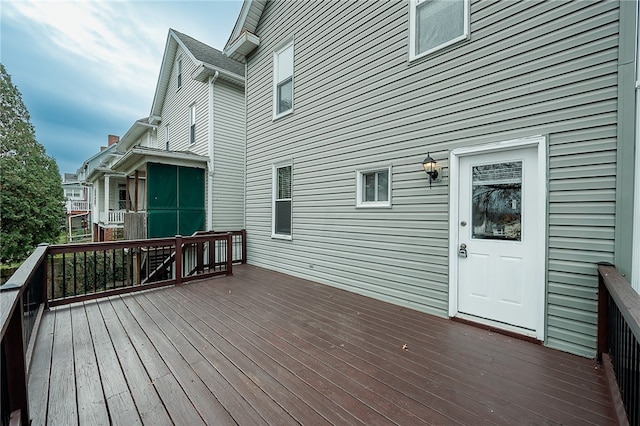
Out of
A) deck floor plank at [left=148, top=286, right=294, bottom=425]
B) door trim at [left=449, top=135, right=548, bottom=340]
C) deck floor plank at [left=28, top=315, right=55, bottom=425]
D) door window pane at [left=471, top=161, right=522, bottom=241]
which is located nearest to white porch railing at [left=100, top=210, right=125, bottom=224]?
deck floor plank at [left=28, top=315, right=55, bottom=425]

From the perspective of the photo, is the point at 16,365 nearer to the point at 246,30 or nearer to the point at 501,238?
the point at 501,238

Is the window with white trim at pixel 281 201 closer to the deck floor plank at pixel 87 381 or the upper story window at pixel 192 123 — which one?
the deck floor plank at pixel 87 381

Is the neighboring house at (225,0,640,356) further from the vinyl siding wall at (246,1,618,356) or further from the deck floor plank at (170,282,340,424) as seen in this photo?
the deck floor plank at (170,282,340,424)

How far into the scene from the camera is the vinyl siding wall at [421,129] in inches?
104

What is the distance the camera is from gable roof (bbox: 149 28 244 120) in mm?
8375

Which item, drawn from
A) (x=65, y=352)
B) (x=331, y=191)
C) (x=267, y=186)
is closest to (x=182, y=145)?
(x=267, y=186)

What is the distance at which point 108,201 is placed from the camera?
13.4m

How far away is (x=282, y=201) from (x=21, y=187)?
1063cm

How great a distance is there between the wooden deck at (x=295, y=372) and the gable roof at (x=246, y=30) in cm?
629

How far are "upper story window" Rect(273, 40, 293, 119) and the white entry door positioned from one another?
161 inches

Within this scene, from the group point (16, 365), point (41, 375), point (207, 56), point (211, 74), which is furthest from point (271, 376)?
point (207, 56)

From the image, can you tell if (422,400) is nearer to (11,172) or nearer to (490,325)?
(490,325)

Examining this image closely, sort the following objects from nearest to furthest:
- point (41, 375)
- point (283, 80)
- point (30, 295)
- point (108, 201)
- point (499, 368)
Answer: point (41, 375) < point (499, 368) < point (30, 295) < point (283, 80) < point (108, 201)

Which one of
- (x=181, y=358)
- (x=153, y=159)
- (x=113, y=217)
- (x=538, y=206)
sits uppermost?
(x=153, y=159)
